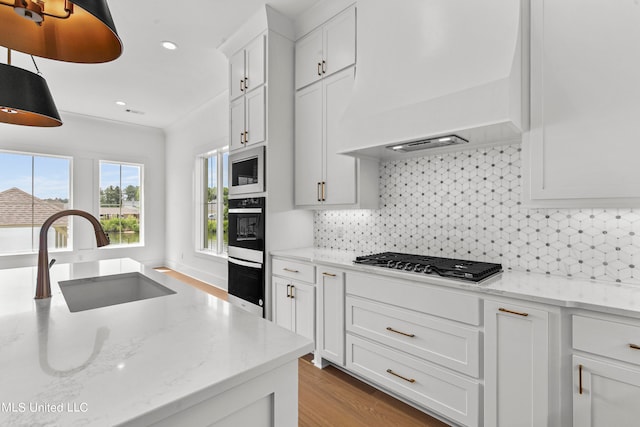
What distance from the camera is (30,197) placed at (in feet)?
17.7

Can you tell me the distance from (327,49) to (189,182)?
4.11 m

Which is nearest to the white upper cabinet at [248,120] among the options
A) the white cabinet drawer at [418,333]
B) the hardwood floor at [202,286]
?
the white cabinet drawer at [418,333]

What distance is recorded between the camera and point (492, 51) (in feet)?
5.42

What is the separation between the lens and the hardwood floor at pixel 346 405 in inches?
74.7

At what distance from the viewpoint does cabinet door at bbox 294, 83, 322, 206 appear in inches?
112

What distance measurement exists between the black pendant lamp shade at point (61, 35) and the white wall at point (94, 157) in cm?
582

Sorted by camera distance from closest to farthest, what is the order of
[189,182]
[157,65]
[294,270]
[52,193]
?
[294,270] < [157,65] < [52,193] < [189,182]

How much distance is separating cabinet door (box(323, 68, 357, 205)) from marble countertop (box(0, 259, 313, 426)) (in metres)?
1.65

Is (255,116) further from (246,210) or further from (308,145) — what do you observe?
(246,210)

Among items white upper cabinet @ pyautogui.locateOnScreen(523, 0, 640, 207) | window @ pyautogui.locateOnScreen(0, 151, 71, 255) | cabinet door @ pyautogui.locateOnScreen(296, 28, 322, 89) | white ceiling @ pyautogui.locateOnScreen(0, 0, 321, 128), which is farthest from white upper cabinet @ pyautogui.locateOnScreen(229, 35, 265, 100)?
window @ pyautogui.locateOnScreen(0, 151, 71, 255)

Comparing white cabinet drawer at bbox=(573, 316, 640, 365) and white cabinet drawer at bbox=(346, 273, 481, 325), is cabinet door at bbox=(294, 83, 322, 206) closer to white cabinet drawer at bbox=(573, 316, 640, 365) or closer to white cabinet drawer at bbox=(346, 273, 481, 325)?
white cabinet drawer at bbox=(346, 273, 481, 325)

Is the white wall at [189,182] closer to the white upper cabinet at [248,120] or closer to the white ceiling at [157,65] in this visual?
the white ceiling at [157,65]

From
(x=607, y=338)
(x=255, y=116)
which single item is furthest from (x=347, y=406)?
(x=255, y=116)

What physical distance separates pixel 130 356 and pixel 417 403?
5.96 ft
